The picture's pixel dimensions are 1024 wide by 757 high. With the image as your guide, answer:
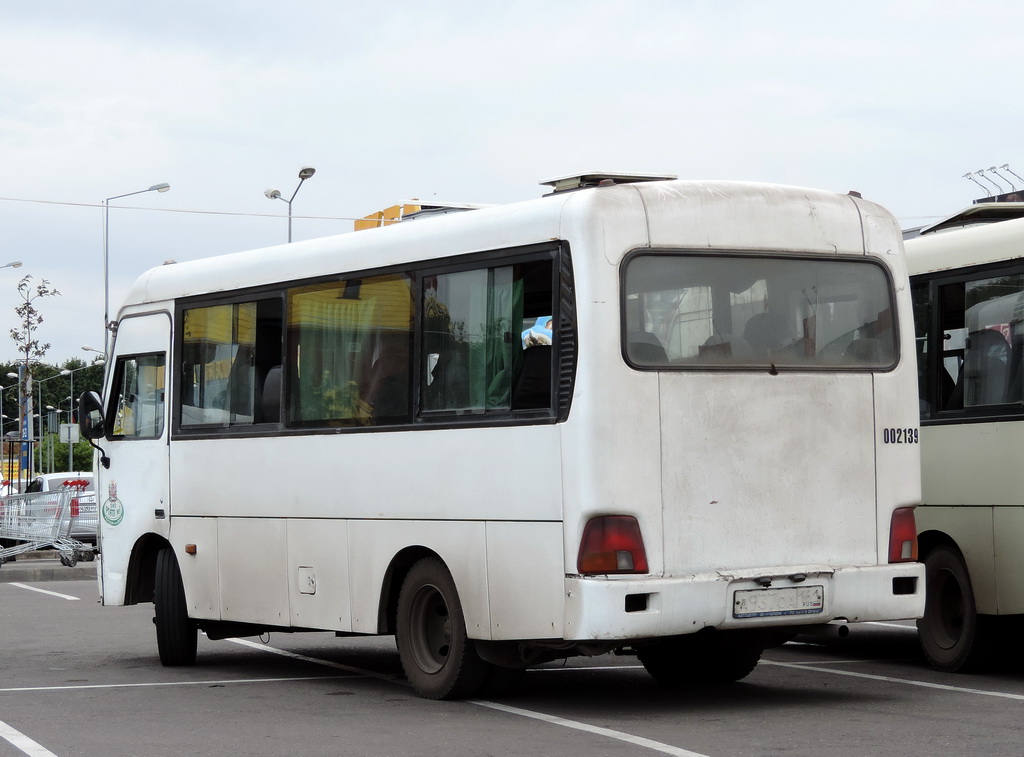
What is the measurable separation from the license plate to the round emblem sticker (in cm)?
603

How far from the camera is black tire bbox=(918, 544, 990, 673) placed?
11.7 metres

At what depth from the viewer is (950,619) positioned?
12.1 metres

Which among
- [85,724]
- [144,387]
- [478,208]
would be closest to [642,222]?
[478,208]

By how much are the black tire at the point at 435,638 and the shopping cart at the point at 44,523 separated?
18.2 m

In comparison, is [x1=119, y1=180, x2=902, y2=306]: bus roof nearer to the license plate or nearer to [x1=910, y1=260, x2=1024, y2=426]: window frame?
[x1=910, y1=260, x2=1024, y2=426]: window frame

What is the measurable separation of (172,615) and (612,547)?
5.09m

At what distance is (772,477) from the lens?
32.8 feet

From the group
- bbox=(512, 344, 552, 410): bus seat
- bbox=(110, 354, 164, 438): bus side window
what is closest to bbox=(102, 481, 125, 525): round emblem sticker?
bbox=(110, 354, 164, 438): bus side window

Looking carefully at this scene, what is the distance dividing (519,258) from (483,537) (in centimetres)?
164

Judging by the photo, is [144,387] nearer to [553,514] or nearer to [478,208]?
[478,208]

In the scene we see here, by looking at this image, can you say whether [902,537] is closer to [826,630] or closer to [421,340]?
[826,630]

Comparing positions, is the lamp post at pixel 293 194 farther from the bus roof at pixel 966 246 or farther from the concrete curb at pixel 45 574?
the bus roof at pixel 966 246

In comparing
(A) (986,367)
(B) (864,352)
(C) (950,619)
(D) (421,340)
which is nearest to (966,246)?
(A) (986,367)

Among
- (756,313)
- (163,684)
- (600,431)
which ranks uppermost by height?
(756,313)
